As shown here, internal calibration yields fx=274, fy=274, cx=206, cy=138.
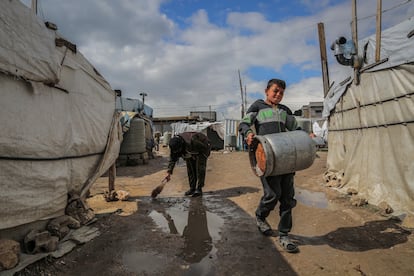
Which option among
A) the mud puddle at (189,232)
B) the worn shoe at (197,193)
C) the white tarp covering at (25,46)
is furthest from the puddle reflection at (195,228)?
the white tarp covering at (25,46)

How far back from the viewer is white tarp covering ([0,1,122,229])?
2582mm

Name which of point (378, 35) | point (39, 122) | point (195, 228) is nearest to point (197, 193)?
point (195, 228)

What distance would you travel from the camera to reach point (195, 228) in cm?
391

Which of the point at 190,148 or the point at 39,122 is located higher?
the point at 39,122

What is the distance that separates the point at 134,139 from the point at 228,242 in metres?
8.85

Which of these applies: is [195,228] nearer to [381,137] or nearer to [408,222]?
[408,222]

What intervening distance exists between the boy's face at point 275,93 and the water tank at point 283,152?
1.57ft

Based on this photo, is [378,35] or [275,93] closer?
[275,93]

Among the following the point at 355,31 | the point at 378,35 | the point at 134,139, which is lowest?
the point at 134,139

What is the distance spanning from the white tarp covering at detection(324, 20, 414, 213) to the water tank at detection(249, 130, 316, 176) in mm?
→ 2316

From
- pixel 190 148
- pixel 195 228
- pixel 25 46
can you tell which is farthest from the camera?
pixel 190 148

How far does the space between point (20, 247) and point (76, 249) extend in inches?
21.5

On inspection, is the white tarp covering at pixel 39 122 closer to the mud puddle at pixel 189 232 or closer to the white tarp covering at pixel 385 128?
the mud puddle at pixel 189 232

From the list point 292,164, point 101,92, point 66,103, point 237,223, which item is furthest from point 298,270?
point 101,92
